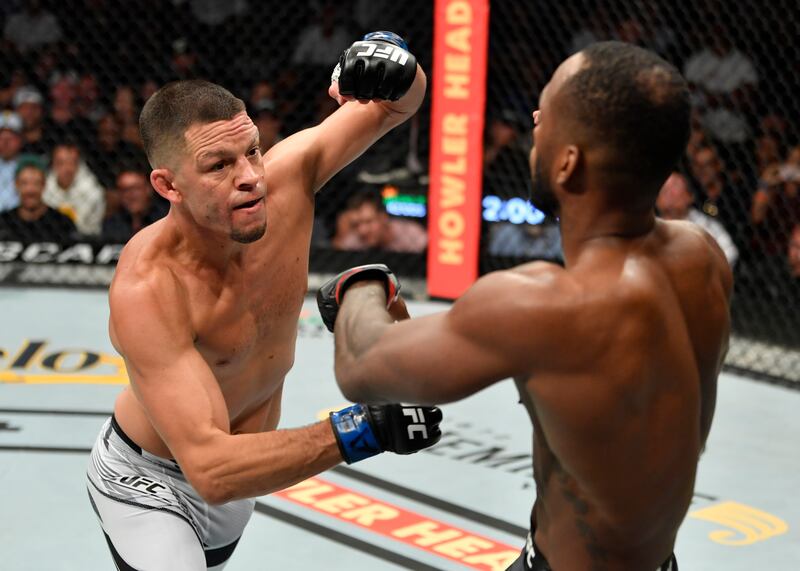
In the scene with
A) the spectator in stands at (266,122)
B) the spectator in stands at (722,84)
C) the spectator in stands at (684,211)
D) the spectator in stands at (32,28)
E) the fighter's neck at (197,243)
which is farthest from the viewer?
the spectator in stands at (32,28)

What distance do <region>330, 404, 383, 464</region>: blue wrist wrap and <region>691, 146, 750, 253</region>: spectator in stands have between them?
3.66 metres

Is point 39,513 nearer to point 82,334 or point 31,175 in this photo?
point 82,334

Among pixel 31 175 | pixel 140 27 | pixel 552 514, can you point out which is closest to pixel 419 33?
pixel 140 27

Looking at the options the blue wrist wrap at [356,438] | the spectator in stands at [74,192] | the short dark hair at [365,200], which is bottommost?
the short dark hair at [365,200]

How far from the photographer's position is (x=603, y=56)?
4.11ft

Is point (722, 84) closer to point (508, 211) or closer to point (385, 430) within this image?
point (508, 211)

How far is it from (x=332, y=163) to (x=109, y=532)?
88cm

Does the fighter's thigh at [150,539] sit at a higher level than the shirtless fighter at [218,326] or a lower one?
lower

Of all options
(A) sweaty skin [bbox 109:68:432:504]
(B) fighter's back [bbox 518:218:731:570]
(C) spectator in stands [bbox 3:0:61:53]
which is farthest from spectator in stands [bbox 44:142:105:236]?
(B) fighter's back [bbox 518:218:731:570]

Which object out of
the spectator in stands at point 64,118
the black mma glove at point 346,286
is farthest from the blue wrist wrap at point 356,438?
the spectator in stands at point 64,118

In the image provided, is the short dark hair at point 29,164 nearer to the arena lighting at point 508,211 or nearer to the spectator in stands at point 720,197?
the arena lighting at point 508,211

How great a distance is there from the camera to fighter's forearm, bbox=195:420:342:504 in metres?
1.76

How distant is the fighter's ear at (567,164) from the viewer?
1257 mm

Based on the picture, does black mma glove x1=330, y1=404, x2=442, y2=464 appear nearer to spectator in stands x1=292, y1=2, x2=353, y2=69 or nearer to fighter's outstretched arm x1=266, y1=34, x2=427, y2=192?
fighter's outstretched arm x1=266, y1=34, x2=427, y2=192
